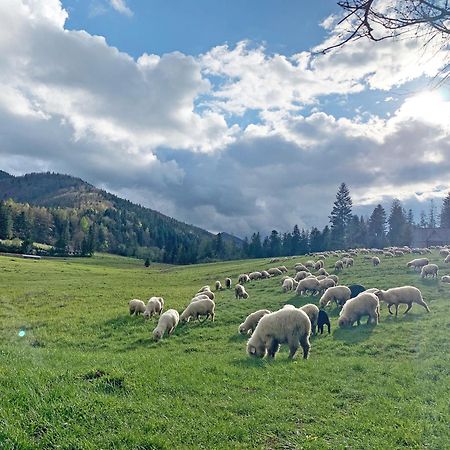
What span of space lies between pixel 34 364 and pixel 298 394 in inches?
320

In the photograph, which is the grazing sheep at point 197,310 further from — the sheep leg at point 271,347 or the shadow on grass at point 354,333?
the sheep leg at point 271,347

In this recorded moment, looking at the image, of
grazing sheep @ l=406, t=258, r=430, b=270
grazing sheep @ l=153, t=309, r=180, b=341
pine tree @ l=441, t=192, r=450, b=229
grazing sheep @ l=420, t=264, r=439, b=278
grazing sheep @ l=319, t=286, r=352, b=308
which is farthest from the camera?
pine tree @ l=441, t=192, r=450, b=229

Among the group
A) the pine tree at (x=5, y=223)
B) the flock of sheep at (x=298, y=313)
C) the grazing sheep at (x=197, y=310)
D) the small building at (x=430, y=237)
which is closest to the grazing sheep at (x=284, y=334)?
the flock of sheep at (x=298, y=313)

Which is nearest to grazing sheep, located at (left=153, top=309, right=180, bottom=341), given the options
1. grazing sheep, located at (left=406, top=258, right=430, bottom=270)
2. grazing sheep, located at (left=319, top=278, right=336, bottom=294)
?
grazing sheep, located at (left=319, top=278, right=336, bottom=294)

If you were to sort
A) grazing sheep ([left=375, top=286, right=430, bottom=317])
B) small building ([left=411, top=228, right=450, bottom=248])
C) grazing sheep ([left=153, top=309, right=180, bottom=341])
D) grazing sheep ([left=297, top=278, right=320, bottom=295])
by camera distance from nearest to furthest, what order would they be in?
grazing sheep ([left=153, top=309, right=180, bottom=341]) < grazing sheep ([left=375, top=286, right=430, bottom=317]) < grazing sheep ([left=297, top=278, right=320, bottom=295]) < small building ([left=411, top=228, right=450, bottom=248])

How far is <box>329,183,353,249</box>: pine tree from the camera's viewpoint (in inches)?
4798

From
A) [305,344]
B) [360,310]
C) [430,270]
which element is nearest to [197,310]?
[360,310]

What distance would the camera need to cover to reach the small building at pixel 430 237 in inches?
3866

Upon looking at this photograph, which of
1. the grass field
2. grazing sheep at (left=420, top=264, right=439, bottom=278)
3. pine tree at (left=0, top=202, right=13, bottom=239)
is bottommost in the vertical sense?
the grass field

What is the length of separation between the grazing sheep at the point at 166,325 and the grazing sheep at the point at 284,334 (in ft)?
22.2

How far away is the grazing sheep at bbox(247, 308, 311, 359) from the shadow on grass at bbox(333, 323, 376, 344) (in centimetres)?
357

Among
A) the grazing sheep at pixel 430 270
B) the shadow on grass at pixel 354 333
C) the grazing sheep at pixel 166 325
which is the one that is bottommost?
the grazing sheep at pixel 166 325

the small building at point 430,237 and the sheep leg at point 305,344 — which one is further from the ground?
the small building at point 430,237

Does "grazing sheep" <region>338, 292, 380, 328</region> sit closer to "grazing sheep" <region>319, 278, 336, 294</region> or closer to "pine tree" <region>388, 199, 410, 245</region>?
"grazing sheep" <region>319, 278, 336, 294</region>
